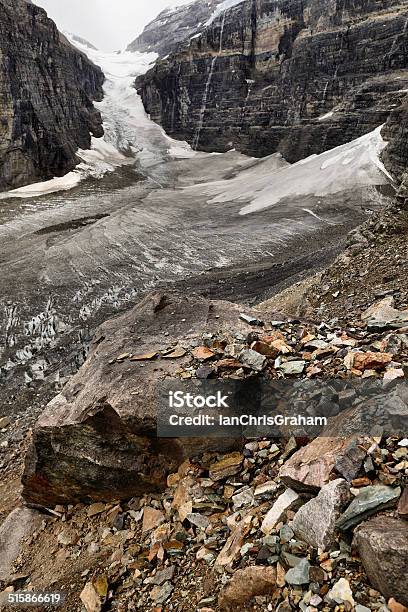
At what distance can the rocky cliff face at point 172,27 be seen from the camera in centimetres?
11244

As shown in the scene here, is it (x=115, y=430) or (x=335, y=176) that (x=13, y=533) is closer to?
(x=115, y=430)

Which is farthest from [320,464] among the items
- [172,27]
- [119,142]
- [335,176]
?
[172,27]

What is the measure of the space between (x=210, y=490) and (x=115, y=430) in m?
1.61

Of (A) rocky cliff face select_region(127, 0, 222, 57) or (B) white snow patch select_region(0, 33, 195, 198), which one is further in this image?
(A) rocky cliff face select_region(127, 0, 222, 57)

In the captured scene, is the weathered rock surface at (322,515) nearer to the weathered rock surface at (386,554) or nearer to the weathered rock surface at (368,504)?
the weathered rock surface at (368,504)

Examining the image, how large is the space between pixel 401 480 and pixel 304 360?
2.42 metres

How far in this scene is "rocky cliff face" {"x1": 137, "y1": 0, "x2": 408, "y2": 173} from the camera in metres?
46.4

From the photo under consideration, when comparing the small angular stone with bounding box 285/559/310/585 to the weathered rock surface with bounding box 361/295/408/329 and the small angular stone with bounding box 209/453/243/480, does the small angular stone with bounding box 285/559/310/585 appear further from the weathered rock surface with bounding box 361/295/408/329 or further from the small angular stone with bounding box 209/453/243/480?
the weathered rock surface with bounding box 361/295/408/329

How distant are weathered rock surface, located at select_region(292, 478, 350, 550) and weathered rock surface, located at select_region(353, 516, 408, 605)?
0.25m

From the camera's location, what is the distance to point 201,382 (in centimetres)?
602

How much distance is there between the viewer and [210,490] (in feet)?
16.9

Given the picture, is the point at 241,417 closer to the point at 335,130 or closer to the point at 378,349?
the point at 378,349

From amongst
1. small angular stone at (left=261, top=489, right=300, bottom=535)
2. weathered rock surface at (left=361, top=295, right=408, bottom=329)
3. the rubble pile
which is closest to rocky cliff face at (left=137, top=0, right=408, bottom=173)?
weathered rock surface at (left=361, top=295, right=408, bottom=329)

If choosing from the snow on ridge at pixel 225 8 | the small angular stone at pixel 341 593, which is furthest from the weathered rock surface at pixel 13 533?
the snow on ridge at pixel 225 8
